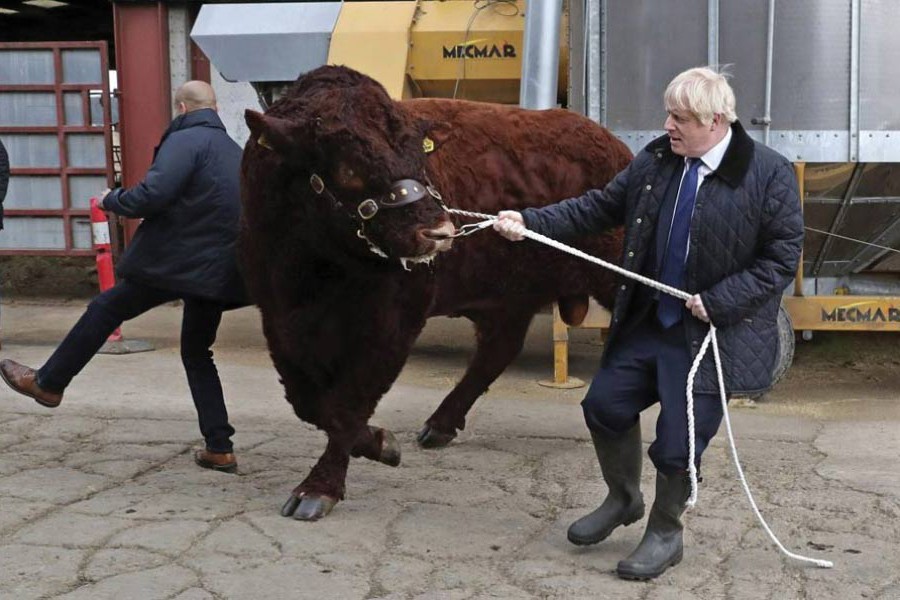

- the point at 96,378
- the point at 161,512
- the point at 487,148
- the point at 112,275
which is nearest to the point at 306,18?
the point at 112,275

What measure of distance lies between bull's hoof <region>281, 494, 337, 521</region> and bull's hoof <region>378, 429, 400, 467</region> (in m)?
0.44

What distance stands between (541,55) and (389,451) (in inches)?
130

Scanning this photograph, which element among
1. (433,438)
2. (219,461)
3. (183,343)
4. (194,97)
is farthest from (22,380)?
(433,438)

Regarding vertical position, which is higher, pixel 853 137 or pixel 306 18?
pixel 306 18

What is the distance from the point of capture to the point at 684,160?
424cm

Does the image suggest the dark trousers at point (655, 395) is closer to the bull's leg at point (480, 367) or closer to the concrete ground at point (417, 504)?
the concrete ground at point (417, 504)

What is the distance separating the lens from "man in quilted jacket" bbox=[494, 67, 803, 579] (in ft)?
13.3

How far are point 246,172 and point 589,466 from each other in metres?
2.17

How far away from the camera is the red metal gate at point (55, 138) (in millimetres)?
10453

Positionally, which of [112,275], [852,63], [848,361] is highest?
[852,63]

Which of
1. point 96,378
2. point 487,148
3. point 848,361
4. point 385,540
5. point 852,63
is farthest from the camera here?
point 848,361

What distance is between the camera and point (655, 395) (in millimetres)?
4367

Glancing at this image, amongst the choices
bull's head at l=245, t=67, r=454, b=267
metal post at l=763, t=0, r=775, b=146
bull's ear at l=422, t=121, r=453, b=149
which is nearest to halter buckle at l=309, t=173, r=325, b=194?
bull's head at l=245, t=67, r=454, b=267

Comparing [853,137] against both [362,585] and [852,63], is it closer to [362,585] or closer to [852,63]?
[852,63]
